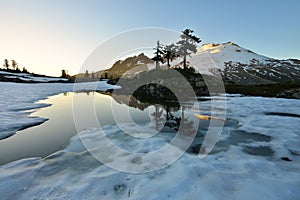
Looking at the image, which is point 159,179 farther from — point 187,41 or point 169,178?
point 187,41

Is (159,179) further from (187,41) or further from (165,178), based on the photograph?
(187,41)

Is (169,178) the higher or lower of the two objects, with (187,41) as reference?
lower

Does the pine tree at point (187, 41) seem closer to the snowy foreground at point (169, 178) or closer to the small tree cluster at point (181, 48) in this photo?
the small tree cluster at point (181, 48)

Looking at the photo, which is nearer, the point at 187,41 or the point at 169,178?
the point at 169,178

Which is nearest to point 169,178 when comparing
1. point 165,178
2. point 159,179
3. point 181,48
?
point 165,178

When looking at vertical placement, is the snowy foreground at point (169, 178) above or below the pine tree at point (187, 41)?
below

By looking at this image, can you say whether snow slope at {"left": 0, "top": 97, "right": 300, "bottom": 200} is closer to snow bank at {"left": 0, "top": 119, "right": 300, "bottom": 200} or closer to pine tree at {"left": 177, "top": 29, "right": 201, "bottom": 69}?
snow bank at {"left": 0, "top": 119, "right": 300, "bottom": 200}

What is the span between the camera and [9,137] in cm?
629

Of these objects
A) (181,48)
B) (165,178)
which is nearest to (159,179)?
(165,178)

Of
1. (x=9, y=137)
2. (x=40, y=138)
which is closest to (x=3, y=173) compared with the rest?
(x=40, y=138)

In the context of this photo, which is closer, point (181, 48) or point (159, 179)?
point (159, 179)

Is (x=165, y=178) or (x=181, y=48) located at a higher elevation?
(x=181, y=48)

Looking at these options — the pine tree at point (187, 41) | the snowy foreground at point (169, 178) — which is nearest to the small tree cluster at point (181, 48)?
the pine tree at point (187, 41)

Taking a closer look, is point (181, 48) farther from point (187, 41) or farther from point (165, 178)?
point (165, 178)
